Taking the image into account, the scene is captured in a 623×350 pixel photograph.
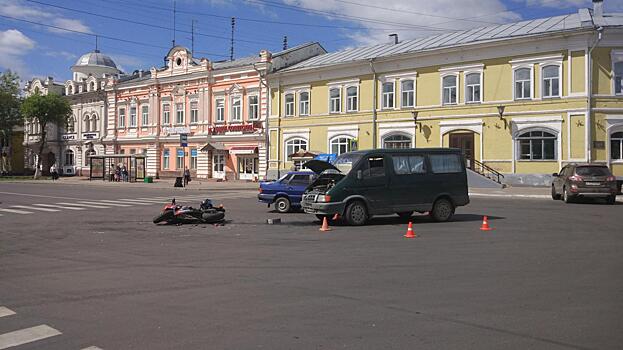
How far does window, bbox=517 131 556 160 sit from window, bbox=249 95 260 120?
2299 centimetres

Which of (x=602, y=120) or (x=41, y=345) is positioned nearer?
(x=41, y=345)

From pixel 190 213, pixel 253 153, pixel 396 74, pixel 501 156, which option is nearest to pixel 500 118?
pixel 501 156

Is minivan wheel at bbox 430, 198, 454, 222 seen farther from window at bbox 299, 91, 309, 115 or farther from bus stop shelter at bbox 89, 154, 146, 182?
bus stop shelter at bbox 89, 154, 146, 182

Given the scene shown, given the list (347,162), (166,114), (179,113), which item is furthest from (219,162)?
(347,162)

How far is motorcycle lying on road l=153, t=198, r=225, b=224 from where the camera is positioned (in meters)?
15.8

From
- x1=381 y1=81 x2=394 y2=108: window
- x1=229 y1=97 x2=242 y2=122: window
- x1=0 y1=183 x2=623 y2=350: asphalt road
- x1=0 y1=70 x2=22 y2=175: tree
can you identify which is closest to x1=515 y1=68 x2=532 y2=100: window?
x1=381 y1=81 x2=394 y2=108: window

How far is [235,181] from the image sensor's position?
4834cm

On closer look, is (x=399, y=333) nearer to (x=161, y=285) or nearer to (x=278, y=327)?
(x=278, y=327)

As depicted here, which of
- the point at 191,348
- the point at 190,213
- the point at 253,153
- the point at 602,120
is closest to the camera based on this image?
the point at 191,348

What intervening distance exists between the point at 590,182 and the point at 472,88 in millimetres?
15121

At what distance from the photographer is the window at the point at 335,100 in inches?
1674

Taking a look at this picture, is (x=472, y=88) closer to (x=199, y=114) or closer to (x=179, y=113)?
(x=199, y=114)

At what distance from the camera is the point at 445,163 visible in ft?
52.4

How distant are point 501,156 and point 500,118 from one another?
2.46 metres
